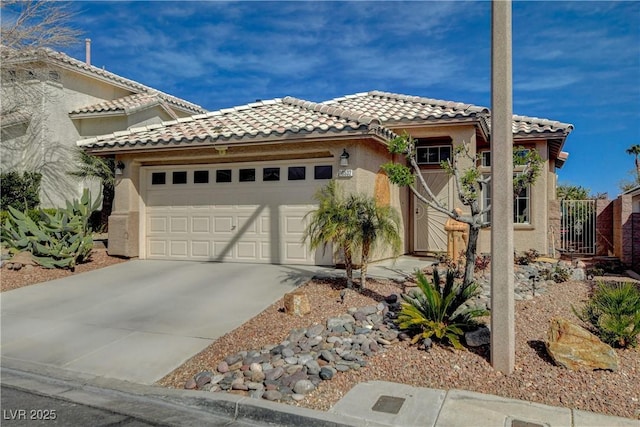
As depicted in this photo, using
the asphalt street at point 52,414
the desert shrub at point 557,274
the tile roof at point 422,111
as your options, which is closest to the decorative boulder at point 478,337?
the asphalt street at point 52,414

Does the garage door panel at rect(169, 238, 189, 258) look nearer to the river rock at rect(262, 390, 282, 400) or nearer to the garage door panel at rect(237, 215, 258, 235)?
the garage door panel at rect(237, 215, 258, 235)

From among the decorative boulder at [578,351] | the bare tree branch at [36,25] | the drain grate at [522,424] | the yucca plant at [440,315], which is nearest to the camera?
the drain grate at [522,424]

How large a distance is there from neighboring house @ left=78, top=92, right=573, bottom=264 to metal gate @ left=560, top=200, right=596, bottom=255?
263 centimetres

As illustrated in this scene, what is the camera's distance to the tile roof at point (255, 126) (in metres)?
10.3

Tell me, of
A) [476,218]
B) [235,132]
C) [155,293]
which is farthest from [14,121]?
[476,218]

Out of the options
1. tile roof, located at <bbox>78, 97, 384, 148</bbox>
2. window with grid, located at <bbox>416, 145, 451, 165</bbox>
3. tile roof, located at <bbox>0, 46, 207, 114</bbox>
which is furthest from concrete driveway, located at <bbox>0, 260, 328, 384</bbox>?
tile roof, located at <bbox>0, 46, 207, 114</bbox>

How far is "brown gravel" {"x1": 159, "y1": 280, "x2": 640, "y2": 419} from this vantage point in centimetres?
449

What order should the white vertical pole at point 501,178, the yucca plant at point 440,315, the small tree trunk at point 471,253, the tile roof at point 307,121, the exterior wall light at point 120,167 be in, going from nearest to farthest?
the white vertical pole at point 501,178
the yucca plant at point 440,315
the small tree trunk at point 471,253
the tile roof at point 307,121
the exterior wall light at point 120,167

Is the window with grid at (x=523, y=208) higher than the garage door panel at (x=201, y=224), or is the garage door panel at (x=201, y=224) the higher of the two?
the window with grid at (x=523, y=208)

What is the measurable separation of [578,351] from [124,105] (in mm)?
17534

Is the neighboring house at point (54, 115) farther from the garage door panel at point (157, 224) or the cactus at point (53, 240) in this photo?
the cactus at point (53, 240)

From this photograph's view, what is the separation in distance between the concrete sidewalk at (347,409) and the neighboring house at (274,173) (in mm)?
6134

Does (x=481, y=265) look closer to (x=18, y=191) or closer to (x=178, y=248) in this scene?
(x=178, y=248)

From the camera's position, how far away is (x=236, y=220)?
11672 mm
